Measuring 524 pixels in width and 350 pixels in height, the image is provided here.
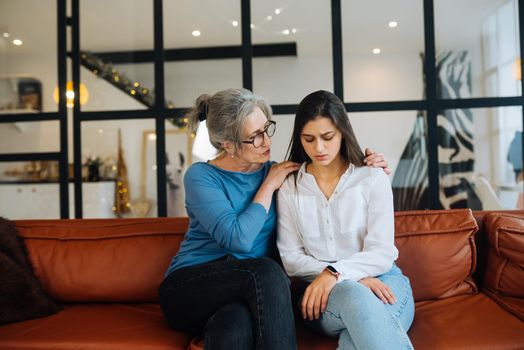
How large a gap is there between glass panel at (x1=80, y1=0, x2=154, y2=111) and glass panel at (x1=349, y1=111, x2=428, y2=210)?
4.28ft

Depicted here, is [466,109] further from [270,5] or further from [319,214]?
[319,214]

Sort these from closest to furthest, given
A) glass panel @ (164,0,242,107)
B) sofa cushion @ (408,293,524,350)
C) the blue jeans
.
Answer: the blue jeans < sofa cushion @ (408,293,524,350) < glass panel @ (164,0,242,107)

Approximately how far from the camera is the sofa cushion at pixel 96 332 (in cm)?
137

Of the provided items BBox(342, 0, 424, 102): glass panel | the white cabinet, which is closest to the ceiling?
BBox(342, 0, 424, 102): glass panel

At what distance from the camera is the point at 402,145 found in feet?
8.57

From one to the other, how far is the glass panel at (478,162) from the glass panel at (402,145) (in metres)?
0.14

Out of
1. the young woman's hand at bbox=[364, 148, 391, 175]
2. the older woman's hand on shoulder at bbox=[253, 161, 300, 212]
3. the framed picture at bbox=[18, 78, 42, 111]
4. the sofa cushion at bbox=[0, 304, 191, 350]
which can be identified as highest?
the framed picture at bbox=[18, 78, 42, 111]

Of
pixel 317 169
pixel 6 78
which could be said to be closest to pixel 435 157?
pixel 317 169

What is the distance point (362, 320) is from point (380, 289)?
0.74 ft

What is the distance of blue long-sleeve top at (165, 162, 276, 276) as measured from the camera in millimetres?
1442

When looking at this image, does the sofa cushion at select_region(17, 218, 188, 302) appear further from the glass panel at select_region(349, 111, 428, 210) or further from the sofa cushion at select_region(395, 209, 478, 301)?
the glass panel at select_region(349, 111, 428, 210)

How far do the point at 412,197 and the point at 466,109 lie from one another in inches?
23.6

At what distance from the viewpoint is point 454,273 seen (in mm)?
1689

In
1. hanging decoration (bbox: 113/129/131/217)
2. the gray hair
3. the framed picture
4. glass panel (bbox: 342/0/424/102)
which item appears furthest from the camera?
hanging decoration (bbox: 113/129/131/217)
